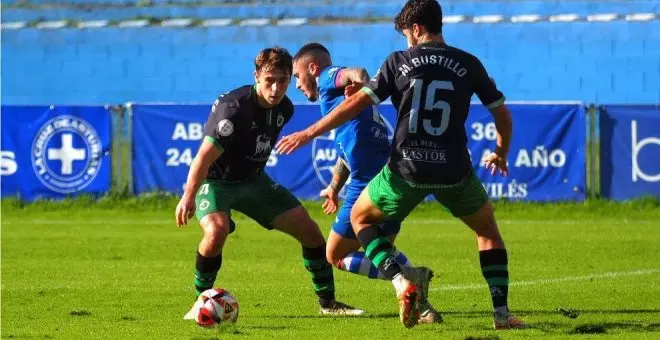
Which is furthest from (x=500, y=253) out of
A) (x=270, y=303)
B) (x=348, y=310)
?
(x=270, y=303)

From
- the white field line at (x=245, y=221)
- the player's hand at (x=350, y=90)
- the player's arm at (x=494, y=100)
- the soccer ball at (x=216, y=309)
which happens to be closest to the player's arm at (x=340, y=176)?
the player's hand at (x=350, y=90)

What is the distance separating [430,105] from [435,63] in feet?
0.82

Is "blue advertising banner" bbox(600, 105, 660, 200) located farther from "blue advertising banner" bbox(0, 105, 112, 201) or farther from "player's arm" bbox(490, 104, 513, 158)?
"player's arm" bbox(490, 104, 513, 158)

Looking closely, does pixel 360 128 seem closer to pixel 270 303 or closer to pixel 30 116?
pixel 270 303

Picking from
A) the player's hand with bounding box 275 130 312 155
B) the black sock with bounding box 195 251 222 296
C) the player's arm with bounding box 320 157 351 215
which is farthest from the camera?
the player's arm with bounding box 320 157 351 215

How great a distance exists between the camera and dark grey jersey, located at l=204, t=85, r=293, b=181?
9031 millimetres

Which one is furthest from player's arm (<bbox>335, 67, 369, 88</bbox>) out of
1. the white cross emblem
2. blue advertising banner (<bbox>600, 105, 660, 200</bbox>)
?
the white cross emblem

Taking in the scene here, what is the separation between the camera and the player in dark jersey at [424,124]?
796 centimetres

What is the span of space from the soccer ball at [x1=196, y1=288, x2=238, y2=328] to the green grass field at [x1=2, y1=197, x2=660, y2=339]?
100 millimetres

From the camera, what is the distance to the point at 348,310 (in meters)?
9.63

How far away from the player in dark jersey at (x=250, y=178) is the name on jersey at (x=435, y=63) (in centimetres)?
129

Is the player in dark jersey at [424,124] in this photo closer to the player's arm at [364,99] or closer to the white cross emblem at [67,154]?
the player's arm at [364,99]

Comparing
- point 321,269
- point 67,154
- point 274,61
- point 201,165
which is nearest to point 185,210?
point 201,165

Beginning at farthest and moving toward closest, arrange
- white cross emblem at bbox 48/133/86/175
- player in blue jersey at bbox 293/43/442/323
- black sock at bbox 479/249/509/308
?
white cross emblem at bbox 48/133/86/175
player in blue jersey at bbox 293/43/442/323
black sock at bbox 479/249/509/308
